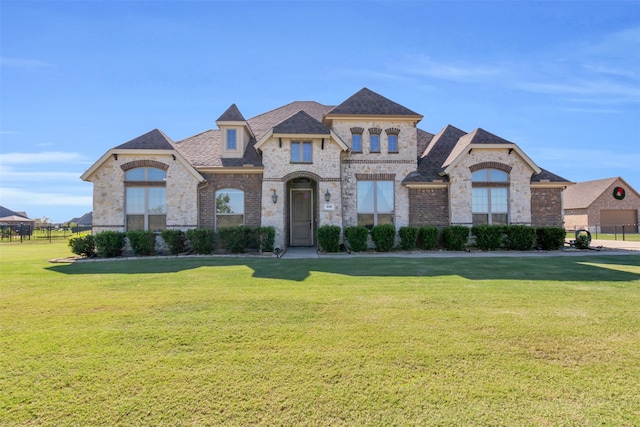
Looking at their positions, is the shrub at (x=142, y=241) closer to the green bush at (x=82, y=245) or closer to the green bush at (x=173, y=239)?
the green bush at (x=173, y=239)

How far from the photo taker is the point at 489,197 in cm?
1611

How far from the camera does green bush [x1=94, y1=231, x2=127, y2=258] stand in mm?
13359

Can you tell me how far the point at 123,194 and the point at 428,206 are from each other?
Result: 13.8 meters

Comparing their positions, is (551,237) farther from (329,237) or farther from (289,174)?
(289,174)

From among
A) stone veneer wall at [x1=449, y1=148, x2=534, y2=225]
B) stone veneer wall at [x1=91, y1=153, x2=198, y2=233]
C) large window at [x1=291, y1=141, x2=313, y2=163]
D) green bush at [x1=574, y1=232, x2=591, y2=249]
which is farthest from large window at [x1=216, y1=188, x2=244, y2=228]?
green bush at [x1=574, y1=232, x2=591, y2=249]

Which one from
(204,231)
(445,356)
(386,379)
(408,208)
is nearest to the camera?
(386,379)

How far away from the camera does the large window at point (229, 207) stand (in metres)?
15.6

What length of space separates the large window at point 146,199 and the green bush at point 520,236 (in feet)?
49.4

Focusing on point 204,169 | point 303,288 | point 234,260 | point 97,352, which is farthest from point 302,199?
point 97,352

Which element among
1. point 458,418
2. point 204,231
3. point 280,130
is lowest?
point 458,418

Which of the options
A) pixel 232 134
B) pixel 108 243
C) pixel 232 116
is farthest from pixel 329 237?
pixel 108 243

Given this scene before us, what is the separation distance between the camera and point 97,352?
380 cm

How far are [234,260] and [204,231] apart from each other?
276 centimetres

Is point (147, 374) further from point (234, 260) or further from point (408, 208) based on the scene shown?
point (408, 208)
